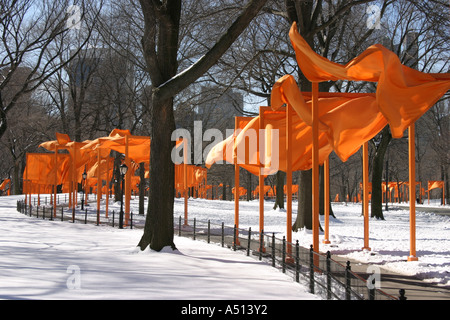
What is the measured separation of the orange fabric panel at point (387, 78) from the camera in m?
10.2

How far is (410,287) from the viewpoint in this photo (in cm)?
955

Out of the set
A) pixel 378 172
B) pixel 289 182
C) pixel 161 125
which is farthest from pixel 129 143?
pixel 378 172

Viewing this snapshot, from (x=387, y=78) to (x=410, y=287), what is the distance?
4172 mm

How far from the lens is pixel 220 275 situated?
33.0 ft

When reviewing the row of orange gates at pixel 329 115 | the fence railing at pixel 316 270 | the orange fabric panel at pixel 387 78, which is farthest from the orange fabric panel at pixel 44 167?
the orange fabric panel at pixel 387 78

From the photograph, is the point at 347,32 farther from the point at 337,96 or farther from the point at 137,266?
the point at 137,266

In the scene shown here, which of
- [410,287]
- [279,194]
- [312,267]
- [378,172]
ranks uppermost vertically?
[378,172]

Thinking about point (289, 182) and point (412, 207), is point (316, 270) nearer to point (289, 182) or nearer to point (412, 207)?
point (289, 182)

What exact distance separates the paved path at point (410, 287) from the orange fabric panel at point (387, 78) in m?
2.95

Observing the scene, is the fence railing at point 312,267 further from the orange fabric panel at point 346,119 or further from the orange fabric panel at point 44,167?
the orange fabric panel at point 44,167

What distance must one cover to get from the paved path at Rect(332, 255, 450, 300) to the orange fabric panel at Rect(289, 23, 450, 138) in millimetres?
2951

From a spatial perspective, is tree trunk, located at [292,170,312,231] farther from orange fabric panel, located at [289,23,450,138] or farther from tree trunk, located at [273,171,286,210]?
tree trunk, located at [273,171,286,210]

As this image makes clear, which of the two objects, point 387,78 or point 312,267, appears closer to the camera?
point 312,267

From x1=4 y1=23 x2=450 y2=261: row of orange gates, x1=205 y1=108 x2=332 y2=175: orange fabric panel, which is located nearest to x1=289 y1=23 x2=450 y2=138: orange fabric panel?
x1=4 y1=23 x2=450 y2=261: row of orange gates
